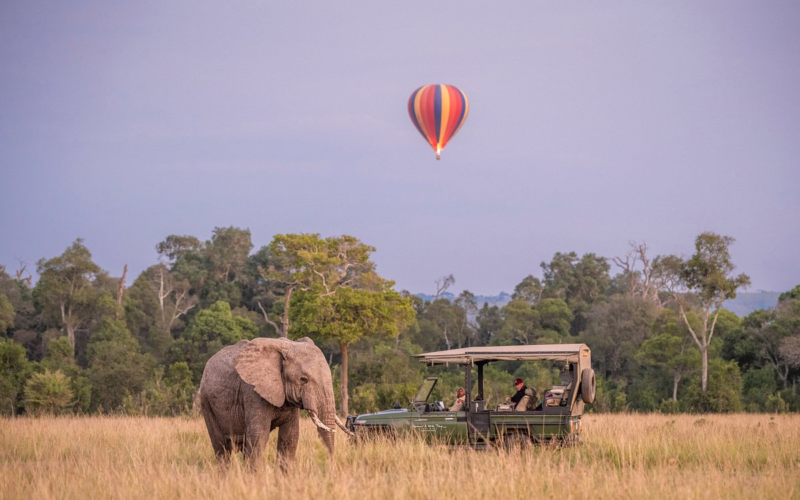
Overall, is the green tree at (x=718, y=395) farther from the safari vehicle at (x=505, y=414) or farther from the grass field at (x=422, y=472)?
the safari vehicle at (x=505, y=414)

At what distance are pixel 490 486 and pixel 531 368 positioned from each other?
41065 millimetres

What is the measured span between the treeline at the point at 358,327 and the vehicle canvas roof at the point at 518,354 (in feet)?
51.1

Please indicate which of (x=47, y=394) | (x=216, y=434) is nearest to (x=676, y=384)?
(x=47, y=394)

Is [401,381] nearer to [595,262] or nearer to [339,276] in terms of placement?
[339,276]

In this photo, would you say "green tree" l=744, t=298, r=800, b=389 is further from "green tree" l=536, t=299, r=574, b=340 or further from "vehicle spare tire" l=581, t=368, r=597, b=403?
"vehicle spare tire" l=581, t=368, r=597, b=403

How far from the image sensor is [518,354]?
15.1 metres

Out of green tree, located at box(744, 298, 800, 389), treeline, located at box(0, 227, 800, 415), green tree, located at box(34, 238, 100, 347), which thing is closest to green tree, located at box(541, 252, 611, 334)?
treeline, located at box(0, 227, 800, 415)

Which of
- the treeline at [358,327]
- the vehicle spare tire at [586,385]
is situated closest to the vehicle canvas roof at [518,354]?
the vehicle spare tire at [586,385]

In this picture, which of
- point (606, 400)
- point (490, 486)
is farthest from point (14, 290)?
point (490, 486)

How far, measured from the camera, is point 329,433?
1188cm

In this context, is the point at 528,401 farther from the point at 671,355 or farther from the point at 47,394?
the point at 671,355

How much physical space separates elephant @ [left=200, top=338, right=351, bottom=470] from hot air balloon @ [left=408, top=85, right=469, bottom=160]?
36.7m

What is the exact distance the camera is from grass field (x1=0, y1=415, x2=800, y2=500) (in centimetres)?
942

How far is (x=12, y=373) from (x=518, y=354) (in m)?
32.0
